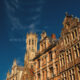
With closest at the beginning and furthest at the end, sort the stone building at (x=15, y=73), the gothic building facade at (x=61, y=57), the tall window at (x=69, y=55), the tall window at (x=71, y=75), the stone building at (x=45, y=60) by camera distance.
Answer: the tall window at (x=71, y=75), the gothic building facade at (x=61, y=57), the tall window at (x=69, y=55), the stone building at (x=45, y=60), the stone building at (x=15, y=73)

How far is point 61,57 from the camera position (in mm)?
31938

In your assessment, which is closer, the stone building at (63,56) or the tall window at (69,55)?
the stone building at (63,56)

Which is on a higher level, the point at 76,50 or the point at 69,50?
the point at 69,50

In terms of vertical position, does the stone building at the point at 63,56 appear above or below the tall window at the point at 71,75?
above

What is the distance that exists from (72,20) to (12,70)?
3437 cm

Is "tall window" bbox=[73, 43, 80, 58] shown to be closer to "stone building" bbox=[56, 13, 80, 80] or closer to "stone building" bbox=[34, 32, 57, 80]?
"stone building" bbox=[56, 13, 80, 80]

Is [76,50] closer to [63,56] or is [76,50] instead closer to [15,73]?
[63,56]

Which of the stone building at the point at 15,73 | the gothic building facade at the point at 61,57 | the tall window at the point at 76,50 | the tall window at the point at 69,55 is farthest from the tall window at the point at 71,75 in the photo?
the stone building at the point at 15,73

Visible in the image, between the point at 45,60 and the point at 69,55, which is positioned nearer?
the point at 69,55

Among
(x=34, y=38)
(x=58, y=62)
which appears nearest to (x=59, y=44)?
(x=58, y=62)

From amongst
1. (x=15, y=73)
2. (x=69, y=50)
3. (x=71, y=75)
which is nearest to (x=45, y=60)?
(x=69, y=50)

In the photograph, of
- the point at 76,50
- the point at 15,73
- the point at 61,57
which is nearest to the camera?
the point at 76,50

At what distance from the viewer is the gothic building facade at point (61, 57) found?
28.7 metres

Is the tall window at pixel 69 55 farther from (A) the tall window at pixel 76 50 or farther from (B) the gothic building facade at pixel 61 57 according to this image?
(A) the tall window at pixel 76 50
